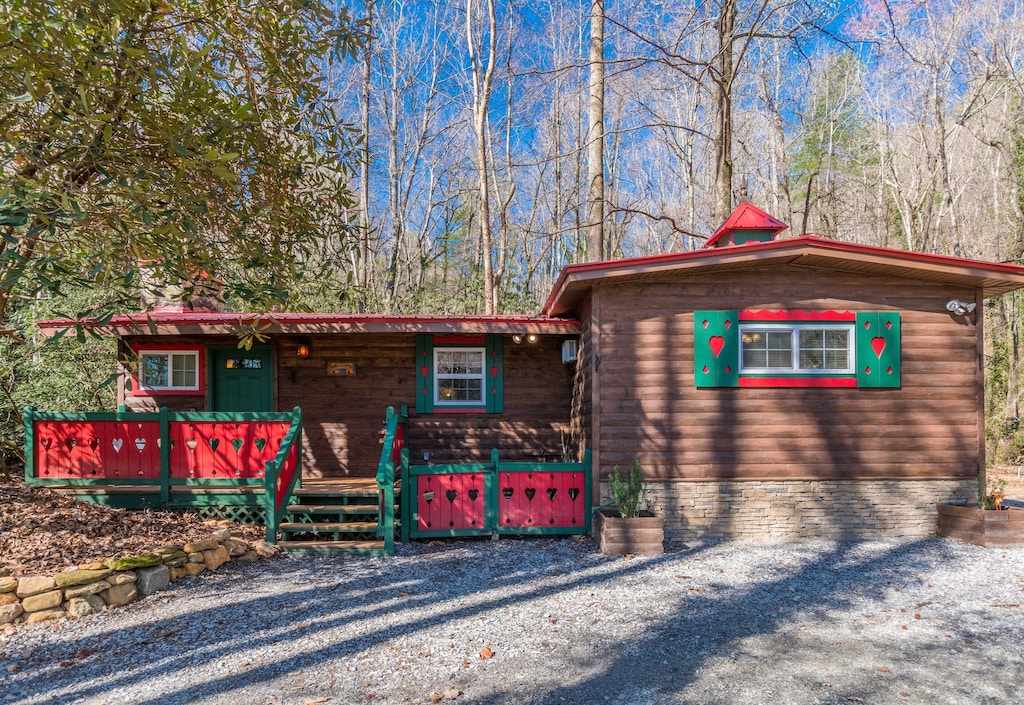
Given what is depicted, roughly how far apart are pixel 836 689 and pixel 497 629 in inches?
88.9

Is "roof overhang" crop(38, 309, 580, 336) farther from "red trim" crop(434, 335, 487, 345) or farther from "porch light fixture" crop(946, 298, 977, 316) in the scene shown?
"porch light fixture" crop(946, 298, 977, 316)

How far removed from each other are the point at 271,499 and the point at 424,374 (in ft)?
A: 10.8

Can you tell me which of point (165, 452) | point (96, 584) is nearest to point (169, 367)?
point (165, 452)

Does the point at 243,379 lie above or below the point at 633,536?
above

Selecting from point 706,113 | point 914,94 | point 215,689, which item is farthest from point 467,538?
point 914,94

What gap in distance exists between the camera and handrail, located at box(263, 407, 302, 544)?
7305 mm

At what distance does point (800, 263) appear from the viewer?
8.12 meters

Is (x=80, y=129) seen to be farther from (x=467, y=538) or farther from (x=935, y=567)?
(x=935, y=567)

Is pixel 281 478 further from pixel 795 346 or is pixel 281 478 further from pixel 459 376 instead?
pixel 795 346

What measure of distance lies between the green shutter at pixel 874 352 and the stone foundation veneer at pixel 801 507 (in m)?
1.21

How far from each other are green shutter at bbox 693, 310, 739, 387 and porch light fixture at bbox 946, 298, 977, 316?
259 centimetres

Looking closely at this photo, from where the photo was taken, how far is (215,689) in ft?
13.2

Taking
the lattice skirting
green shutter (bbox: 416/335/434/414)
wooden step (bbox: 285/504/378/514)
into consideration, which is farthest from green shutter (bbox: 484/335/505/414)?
the lattice skirting

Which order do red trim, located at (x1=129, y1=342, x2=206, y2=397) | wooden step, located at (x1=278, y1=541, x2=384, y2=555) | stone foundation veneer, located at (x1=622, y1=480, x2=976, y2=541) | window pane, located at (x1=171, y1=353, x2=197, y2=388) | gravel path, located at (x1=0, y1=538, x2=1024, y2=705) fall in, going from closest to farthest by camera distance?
1. gravel path, located at (x1=0, y1=538, x2=1024, y2=705)
2. wooden step, located at (x1=278, y1=541, x2=384, y2=555)
3. stone foundation veneer, located at (x1=622, y1=480, x2=976, y2=541)
4. red trim, located at (x1=129, y1=342, x2=206, y2=397)
5. window pane, located at (x1=171, y1=353, x2=197, y2=388)
